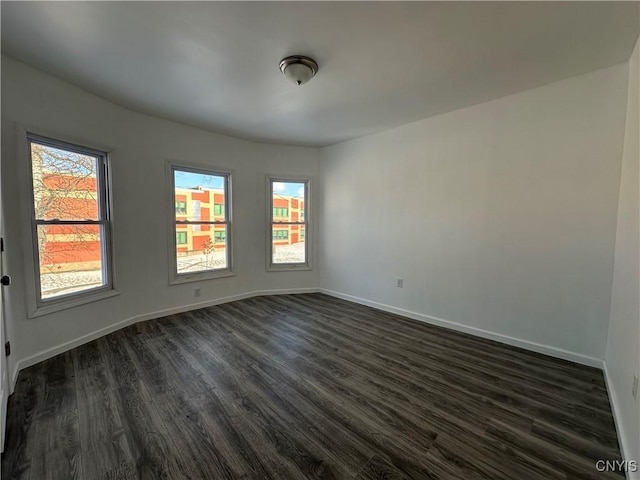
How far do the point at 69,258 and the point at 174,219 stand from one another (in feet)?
4.11

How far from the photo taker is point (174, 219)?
3.79 m

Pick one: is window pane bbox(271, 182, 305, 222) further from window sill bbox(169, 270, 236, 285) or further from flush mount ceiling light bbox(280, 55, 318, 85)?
flush mount ceiling light bbox(280, 55, 318, 85)

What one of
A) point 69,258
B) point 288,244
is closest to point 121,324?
point 69,258

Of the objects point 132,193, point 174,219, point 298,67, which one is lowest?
point 174,219

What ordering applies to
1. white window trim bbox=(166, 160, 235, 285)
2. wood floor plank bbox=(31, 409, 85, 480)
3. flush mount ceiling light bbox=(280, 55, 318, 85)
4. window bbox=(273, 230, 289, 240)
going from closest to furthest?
wood floor plank bbox=(31, 409, 85, 480) → flush mount ceiling light bbox=(280, 55, 318, 85) → white window trim bbox=(166, 160, 235, 285) → window bbox=(273, 230, 289, 240)

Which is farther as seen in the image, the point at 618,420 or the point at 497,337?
the point at 497,337

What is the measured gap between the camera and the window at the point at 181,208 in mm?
3865

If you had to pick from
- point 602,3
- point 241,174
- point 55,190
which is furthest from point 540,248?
point 55,190

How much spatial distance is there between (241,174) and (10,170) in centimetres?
259

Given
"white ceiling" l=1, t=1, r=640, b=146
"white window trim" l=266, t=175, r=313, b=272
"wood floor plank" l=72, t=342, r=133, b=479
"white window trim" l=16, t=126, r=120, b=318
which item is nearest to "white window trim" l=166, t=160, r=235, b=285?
"white window trim" l=266, t=175, r=313, b=272

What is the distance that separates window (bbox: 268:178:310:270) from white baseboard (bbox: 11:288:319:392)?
18.7 inches

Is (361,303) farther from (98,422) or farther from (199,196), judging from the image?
(98,422)

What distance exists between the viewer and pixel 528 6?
5.37 feet

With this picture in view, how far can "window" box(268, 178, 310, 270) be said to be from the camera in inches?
191
